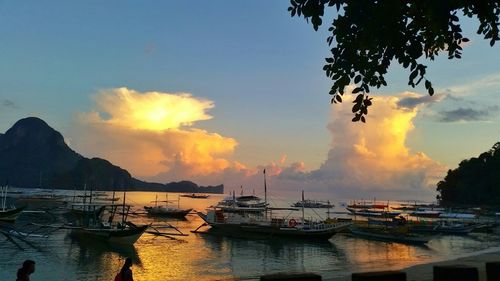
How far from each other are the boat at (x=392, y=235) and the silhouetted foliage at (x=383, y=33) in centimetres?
4448

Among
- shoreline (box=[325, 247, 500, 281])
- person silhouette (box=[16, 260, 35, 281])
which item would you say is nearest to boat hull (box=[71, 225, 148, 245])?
shoreline (box=[325, 247, 500, 281])

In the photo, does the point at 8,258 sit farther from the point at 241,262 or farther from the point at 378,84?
the point at 378,84

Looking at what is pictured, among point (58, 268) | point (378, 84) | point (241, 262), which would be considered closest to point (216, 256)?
point (241, 262)

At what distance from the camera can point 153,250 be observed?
131 feet

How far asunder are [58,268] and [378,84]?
94.2ft

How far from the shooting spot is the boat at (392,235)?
159 ft

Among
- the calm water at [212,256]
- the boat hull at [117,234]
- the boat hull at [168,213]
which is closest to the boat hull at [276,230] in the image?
the calm water at [212,256]

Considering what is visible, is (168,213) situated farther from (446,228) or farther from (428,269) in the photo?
(428,269)

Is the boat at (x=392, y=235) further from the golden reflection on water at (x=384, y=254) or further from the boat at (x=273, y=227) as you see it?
the boat at (x=273, y=227)

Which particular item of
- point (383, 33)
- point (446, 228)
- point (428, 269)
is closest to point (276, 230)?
point (446, 228)

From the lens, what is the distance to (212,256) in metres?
37.7

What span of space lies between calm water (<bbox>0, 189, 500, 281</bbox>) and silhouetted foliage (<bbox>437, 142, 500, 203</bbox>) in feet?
243

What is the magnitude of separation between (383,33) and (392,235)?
4688 centimetres

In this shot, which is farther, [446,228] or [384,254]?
[446,228]
